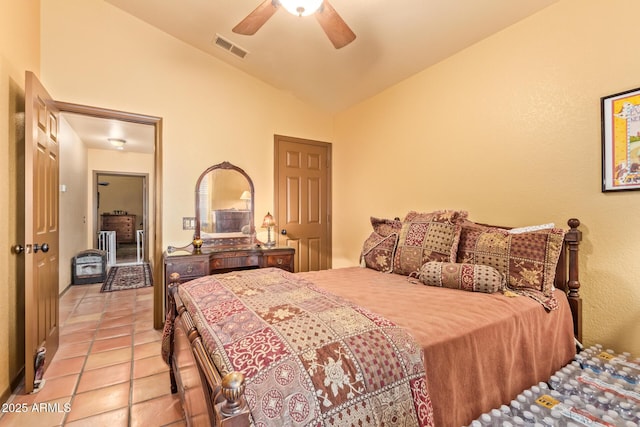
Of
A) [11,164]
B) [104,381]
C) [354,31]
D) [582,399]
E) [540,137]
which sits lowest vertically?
[104,381]

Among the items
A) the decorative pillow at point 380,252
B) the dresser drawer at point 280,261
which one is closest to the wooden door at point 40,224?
the dresser drawer at point 280,261

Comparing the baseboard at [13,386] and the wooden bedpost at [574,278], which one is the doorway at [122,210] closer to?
the baseboard at [13,386]

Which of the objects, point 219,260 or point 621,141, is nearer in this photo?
point 621,141

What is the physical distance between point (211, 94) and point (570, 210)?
3.55 metres

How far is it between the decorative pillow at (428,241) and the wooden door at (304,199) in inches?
72.7

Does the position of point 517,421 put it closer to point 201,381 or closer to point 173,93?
point 201,381

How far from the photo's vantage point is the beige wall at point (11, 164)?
1.82 meters

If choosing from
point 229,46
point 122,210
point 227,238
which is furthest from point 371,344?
point 122,210

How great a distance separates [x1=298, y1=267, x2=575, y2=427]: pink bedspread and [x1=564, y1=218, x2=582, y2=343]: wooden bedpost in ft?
0.41

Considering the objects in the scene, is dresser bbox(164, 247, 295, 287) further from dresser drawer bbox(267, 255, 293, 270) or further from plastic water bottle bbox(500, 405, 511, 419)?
plastic water bottle bbox(500, 405, 511, 419)

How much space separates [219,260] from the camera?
307 centimetres

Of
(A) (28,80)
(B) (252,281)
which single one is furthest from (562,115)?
(A) (28,80)

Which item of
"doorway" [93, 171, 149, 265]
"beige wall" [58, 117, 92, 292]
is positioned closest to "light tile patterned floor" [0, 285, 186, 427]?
"beige wall" [58, 117, 92, 292]

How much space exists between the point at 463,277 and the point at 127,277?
563 centimetres
